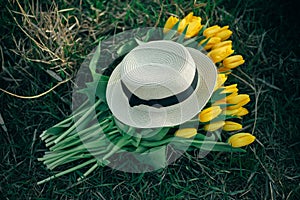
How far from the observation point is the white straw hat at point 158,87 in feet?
6.27

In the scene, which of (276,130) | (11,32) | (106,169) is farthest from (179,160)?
(11,32)

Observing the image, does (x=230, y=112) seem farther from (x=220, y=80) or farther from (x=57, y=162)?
(x=57, y=162)

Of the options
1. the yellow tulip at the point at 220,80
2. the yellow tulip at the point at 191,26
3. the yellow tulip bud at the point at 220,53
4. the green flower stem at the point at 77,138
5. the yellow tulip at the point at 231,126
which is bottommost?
the green flower stem at the point at 77,138

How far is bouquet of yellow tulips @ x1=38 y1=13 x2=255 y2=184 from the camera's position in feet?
6.63

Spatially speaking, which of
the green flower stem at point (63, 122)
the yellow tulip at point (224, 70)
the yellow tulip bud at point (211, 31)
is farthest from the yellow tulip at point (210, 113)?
the green flower stem at point (63, 122)

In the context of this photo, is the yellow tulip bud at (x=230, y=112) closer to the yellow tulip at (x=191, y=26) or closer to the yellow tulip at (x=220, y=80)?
the yellow tulip at (x=220, y=80)

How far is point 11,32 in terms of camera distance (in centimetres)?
238

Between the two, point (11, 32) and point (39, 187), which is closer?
point (39, 187)

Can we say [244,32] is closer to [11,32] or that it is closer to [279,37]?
[279,37]

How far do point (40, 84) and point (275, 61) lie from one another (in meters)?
1.04

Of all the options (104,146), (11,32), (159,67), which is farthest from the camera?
(11,32)

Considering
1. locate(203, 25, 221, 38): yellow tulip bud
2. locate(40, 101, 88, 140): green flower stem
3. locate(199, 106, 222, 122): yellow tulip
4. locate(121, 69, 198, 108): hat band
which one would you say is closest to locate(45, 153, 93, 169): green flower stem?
locate(40, 101, 88, 140): green flower stem

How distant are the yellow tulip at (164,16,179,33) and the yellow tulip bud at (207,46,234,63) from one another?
209mm

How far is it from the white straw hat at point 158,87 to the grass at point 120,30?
0.23 metres
